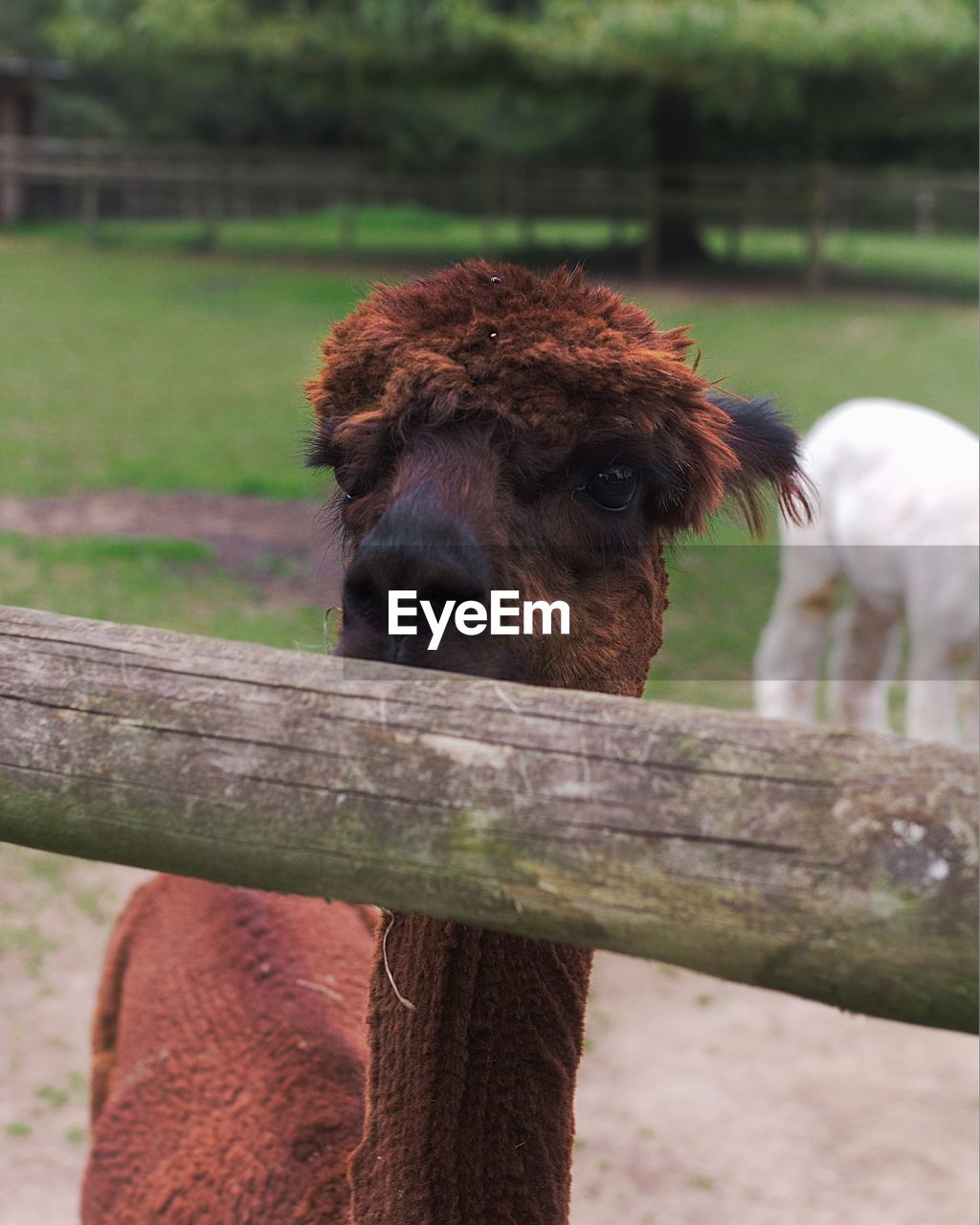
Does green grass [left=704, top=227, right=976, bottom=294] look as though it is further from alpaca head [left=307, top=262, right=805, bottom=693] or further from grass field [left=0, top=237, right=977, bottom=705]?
alpaca head [left=307, top=262, right=805, bottom=693]

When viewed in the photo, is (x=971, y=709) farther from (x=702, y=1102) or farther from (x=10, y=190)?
(x=10, y=190)

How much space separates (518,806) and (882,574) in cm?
434

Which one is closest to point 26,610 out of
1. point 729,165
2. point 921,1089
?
point 921,1089

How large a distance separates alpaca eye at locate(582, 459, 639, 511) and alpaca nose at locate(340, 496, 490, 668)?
0.23m

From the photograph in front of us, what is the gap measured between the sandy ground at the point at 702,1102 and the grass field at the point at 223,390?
5.42ft

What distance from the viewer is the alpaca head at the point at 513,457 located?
4.37ft

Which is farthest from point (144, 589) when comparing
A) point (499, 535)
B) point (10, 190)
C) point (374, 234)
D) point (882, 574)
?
point (10, 190)

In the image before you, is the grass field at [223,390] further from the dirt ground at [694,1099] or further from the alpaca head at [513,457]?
the dirt ground at [694,1099]

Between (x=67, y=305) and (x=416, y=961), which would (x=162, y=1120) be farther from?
(x=67, y=305)

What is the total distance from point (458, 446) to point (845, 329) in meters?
15.1

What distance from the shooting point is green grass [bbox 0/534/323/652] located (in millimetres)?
6582

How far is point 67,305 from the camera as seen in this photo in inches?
634

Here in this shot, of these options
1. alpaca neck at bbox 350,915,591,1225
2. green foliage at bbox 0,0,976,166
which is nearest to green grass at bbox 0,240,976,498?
green foliage at bbox 0,0,976,166

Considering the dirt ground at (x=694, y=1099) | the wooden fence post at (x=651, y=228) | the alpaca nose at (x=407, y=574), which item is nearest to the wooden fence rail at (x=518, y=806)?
the alpaca nose at (x=407, y=574)
